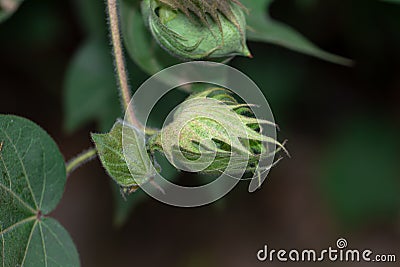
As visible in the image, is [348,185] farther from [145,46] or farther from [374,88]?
[145,46]

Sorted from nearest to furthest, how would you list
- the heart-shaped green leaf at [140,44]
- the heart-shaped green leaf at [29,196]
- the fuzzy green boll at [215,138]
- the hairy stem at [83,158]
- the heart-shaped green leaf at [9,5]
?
the fuzzy green boll at [215,138], the heart-shaped green leaf at [29,196], the hairy stem at [83,158], the heart-shaped green leaf at [140,44], the heart-shaped green leaf at [9,5]

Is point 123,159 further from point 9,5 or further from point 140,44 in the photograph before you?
point 9,5

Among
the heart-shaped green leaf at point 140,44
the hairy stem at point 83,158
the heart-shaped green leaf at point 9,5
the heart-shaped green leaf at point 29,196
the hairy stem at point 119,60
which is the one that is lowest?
the heart-shaped green leaf at point 29,196

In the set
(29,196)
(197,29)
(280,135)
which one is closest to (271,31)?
(197,29)

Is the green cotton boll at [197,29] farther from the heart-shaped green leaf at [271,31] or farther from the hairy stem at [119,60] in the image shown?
the heart-shaped green leaf at [271,31]

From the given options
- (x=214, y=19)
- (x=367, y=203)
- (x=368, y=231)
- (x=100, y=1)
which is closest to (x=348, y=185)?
(x=367, y=203)

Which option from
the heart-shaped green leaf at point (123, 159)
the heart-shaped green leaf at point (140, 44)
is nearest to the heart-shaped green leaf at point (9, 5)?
the heart-shaped green leaf at point (140, 44)
